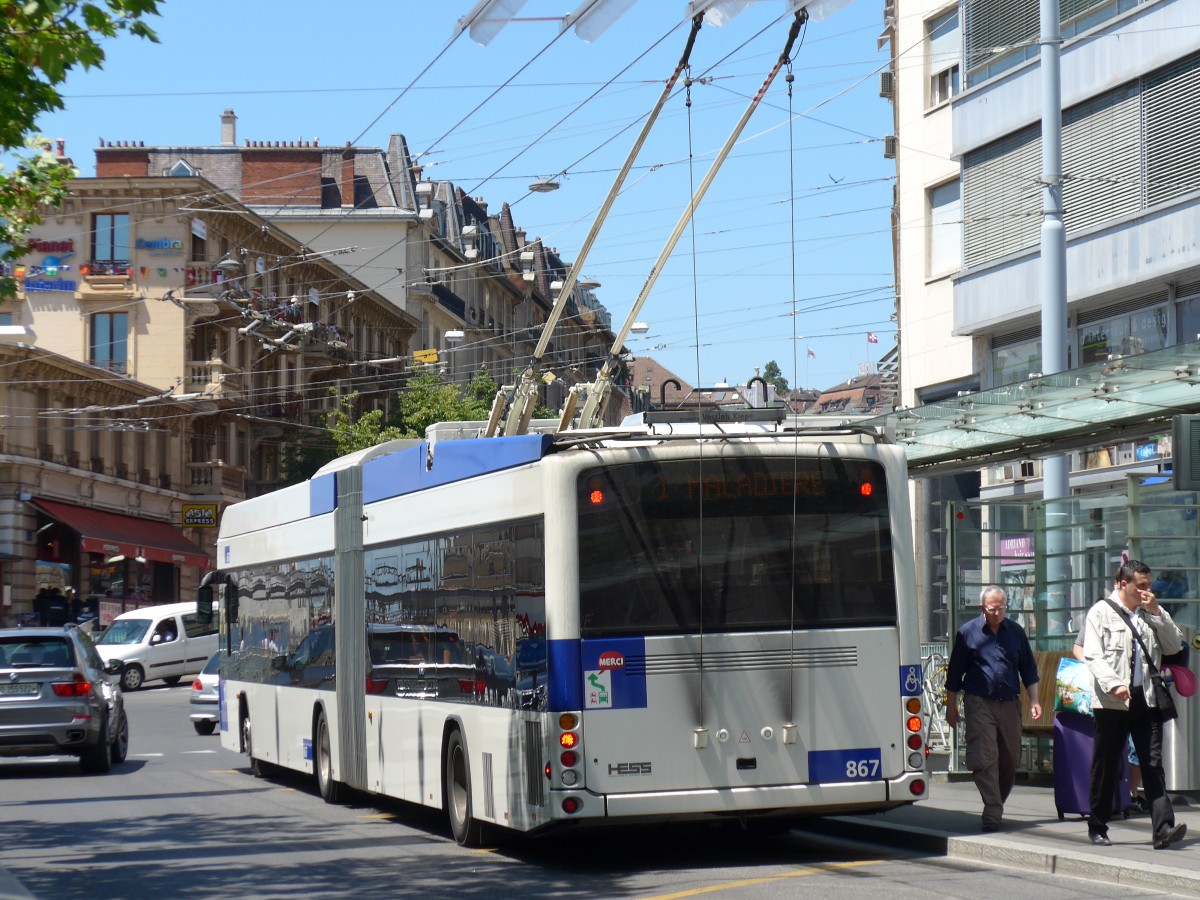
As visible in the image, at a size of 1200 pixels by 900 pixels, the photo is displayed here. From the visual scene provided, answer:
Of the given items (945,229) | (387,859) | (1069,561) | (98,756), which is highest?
(945,229)

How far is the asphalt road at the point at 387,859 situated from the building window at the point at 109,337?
4362 centimetres

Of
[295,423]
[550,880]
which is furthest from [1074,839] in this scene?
[295,423]

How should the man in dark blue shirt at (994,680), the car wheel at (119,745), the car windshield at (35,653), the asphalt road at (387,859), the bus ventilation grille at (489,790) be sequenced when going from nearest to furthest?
the asphalt road at (387,859) < the bus ventilation grille at (489,790) < the man in dark blue shirt at (994,680) < the car windshield at (35,653) < the car wheel at (119,745)

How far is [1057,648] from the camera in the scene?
15516 mm

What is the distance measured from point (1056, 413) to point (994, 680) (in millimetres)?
2707

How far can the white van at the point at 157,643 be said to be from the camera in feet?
140

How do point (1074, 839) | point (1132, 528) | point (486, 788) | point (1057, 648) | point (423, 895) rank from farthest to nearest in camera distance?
point (1057, 648), point (1132, 528), point (486, 788), point (1074, 839), point (423, 895)

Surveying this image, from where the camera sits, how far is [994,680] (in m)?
12.8

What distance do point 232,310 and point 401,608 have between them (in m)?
49.3

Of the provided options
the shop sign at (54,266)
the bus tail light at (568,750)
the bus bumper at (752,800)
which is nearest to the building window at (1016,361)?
the bus bumper at (752,800)

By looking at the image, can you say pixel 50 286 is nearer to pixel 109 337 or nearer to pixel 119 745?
pixel 109 337

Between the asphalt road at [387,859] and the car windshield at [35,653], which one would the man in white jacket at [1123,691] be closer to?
the asphalt road at [387,859]

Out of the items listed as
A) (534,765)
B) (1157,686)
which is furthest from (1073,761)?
(534,765)

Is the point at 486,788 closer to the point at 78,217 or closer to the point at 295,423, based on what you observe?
the point at 78,217
